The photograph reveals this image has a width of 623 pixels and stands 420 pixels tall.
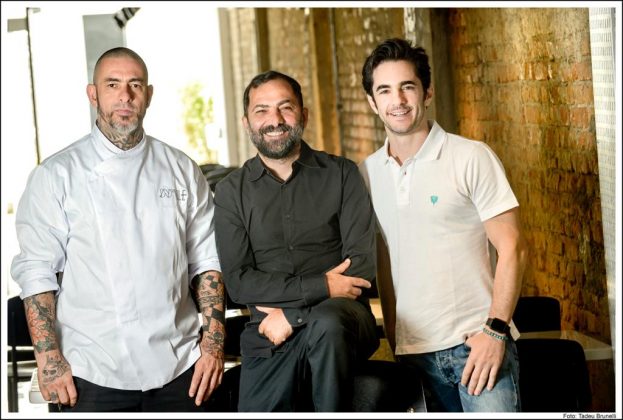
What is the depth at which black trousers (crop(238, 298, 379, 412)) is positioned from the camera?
8.43ft

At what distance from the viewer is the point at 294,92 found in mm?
2824

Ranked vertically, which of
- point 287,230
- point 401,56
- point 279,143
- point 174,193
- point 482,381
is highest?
point 401,56

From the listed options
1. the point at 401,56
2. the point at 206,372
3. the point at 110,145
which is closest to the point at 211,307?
the point at 206,372

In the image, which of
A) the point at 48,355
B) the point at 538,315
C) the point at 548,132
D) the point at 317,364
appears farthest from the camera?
the point at 548,132

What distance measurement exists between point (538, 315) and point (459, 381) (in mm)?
992

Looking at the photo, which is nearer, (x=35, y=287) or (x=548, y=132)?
(x=35, y=287)

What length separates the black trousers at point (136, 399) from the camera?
2719 mm

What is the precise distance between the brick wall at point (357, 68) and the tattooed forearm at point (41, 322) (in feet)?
14.4

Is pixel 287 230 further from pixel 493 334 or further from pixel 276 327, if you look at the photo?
pixel 493 334

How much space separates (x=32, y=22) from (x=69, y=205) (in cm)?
154

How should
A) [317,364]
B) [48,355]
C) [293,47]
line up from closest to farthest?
[317,364]
[48,355]
[293,47]

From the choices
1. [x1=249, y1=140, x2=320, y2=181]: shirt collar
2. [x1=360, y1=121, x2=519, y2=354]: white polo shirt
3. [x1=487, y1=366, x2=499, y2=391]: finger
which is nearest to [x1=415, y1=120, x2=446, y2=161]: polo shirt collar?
[x1=360, y1=121, x2=519, y2=354]: white polo shirt

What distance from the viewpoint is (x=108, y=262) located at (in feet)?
8.92

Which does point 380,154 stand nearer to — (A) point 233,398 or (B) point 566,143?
(A) point 233,398
